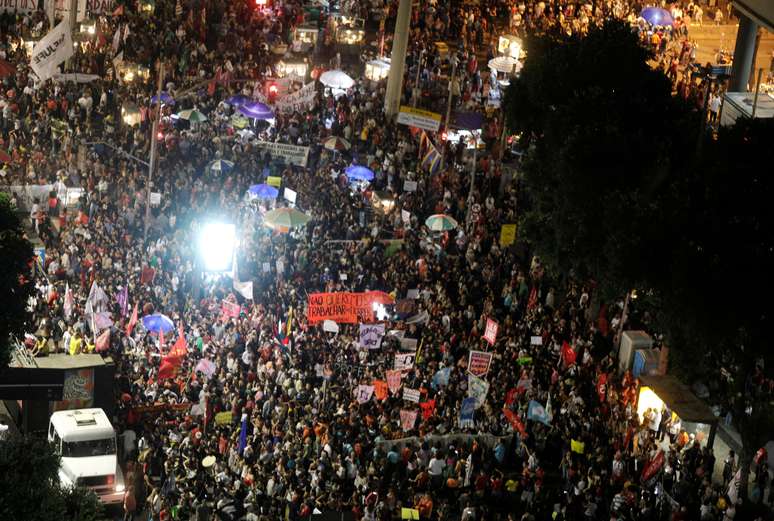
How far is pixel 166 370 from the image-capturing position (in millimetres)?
28750

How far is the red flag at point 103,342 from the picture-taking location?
2925 cm

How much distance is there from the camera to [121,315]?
31.2m

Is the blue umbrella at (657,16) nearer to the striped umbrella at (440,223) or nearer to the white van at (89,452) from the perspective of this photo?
the striped umbrella at (440,223)

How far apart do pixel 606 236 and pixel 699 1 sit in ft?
84.5

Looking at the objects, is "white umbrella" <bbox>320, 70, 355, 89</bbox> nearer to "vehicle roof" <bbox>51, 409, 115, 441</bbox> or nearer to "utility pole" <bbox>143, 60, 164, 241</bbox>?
"utility pole" <bbox>143, 60, 164, 241</bbox>

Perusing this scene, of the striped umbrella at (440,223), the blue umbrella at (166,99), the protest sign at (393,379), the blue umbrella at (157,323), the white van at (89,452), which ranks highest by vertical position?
the blue umbrella at (166,99)

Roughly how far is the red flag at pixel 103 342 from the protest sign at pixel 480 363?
352 inches

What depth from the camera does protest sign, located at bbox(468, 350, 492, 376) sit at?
2647cm

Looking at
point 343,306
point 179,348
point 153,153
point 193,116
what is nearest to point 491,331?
point 343,306

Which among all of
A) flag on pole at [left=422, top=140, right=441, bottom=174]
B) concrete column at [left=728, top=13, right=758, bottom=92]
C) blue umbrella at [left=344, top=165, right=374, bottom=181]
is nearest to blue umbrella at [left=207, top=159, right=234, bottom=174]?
blue umbrella at [left=344, top=165, right=374, bottom=181]

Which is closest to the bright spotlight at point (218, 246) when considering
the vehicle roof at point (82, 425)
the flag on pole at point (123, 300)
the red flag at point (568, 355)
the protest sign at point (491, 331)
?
the flag on pole at point (123, 300)

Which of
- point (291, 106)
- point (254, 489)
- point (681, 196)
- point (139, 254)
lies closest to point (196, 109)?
point (291, 106)

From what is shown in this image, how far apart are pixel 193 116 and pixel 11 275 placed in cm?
1885

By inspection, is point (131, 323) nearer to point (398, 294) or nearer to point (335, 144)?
point (398, 294)
